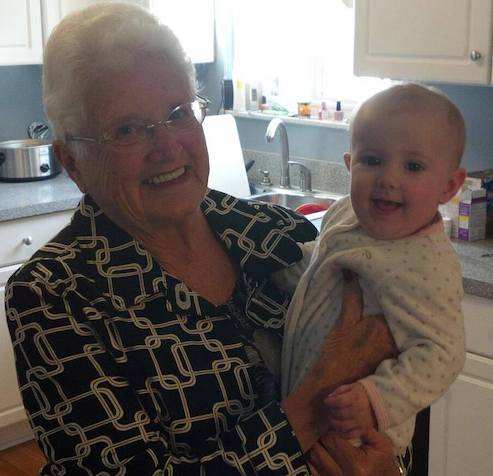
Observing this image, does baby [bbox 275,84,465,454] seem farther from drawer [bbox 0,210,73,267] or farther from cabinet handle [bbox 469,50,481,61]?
drawer [bbox 0,210,73,267]

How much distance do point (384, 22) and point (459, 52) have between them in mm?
297

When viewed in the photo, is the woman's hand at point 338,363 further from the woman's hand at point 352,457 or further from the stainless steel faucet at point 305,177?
the stainless steel faucet at point 305,177

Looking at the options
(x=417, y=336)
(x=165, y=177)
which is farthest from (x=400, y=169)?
(x=165, y=177)

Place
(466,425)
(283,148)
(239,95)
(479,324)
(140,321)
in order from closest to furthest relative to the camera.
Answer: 1. (140,321)
2. (479,324)
3. (466,425)
4. (283,148)
5. (239,95)

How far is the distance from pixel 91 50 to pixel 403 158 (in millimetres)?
484

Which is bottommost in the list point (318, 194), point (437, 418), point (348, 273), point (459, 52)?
point (437, 418)

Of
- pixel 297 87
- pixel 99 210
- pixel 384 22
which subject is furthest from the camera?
pixel 297 87

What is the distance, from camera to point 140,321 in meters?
1.25

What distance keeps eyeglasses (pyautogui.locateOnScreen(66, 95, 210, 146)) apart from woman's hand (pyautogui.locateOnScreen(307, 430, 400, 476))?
498 millimetres

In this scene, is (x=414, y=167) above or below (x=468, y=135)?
above

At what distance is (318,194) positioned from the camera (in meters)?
3.60

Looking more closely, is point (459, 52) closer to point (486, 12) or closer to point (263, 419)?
point (486, 12)

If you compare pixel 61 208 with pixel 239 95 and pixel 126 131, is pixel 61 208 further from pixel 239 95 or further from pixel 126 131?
pixel 126 131

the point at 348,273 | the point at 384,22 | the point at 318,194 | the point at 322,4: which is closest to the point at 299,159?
the point at 318,194
